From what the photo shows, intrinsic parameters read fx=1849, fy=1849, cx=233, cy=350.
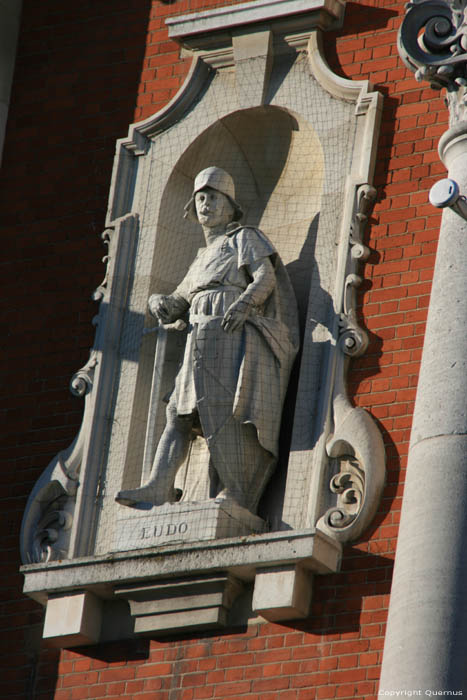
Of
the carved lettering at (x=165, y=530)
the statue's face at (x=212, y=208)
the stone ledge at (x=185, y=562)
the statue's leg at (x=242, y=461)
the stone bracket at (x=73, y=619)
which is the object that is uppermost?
the statue's face at (x=212, y=208)

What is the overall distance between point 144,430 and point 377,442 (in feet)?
5.18

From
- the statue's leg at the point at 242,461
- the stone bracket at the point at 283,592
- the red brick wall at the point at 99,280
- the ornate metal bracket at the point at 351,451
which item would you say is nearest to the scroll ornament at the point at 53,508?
the red brick wall at the point at 99,280

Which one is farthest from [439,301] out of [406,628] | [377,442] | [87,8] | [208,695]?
[87,8]

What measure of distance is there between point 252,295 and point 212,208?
2.59 ft

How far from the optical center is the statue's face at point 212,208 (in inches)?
423

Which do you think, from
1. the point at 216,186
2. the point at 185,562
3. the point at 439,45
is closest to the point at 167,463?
the point at 185,562

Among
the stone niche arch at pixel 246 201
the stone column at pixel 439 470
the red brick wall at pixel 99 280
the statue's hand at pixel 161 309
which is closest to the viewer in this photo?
the stone column at pixel 439 470

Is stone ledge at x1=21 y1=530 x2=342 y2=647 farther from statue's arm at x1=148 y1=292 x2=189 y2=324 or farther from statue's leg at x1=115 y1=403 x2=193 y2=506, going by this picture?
statue's arm at x1=148 y1=292 x2=189 y2=324

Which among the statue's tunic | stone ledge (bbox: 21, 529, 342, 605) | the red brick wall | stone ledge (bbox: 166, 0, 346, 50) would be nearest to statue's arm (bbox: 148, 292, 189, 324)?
the statue's tunic

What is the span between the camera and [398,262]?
10.2m

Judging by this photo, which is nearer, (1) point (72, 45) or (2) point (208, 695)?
(2) point (208, 695)

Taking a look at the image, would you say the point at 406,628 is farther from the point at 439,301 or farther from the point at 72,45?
the point at 72,45

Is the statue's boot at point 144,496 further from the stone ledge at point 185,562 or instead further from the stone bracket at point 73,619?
the stone bracket at point 73,619

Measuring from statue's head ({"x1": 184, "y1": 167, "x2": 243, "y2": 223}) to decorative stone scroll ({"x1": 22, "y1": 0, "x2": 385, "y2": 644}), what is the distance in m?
0.03
